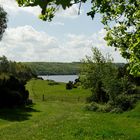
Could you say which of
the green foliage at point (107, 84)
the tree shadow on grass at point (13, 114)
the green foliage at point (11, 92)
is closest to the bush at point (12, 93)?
the green foliage at point (11, 92)

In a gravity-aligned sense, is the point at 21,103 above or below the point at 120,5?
below

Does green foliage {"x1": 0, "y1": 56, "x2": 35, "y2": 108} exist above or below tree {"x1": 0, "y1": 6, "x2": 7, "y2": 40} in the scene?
below

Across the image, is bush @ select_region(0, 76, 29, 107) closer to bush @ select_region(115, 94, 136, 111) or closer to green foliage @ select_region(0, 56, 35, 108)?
green foliage @ select_region(0, 56, 35, 108)

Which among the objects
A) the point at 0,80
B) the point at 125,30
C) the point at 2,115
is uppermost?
the point at 125,30

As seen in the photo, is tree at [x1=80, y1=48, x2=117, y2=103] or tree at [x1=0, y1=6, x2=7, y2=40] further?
tree at [x1=0, y1=6, x2=7, y2=40]

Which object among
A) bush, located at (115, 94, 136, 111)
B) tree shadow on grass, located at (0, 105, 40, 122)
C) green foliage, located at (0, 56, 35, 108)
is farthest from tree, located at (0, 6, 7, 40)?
bush, located at (115, 94, 136, 111)

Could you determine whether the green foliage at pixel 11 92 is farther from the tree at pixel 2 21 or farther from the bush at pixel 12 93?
the tree at pixel 2 21

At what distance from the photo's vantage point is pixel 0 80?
63.7m

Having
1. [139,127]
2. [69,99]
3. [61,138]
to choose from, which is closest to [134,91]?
[69,99]

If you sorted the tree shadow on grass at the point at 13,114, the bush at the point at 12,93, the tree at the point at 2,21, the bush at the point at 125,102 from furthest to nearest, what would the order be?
the tree at the point at 2,21
the bush at the point at 12,93
the bush at the point at 125,102
the tree shadow on grass at the point at 13,114

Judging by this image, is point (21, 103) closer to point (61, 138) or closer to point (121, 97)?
point (121, 97)

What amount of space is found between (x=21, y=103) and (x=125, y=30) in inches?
1495

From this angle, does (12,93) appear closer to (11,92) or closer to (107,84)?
(11,92)

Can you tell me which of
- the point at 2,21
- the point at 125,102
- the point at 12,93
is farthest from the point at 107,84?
the point at 2,21
